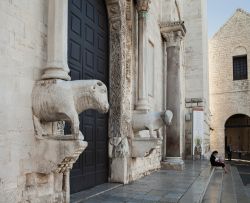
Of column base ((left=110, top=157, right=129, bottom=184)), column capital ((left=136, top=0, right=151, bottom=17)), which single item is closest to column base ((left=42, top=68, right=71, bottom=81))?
column base ((left=110, top=157, right=129, bottom=184))

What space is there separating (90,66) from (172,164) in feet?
15.0

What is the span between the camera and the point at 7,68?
2.90m

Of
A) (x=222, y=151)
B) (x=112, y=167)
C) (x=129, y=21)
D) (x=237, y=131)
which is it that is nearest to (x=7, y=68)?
(x=112, y=167)

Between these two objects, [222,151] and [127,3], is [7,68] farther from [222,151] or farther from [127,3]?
[222,151]

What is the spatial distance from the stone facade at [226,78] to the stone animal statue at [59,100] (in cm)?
1808

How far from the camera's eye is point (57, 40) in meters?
3.41

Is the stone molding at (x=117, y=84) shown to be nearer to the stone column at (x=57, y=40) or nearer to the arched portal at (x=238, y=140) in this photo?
the stone column at (x=57, y=40)

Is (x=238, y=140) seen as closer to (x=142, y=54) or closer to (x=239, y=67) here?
(x=239, y=67)

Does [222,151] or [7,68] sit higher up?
[7,68]

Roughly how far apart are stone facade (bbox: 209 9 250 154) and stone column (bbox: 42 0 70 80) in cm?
1812

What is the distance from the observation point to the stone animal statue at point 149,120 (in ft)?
20.6

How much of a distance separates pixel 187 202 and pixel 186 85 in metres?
11.3

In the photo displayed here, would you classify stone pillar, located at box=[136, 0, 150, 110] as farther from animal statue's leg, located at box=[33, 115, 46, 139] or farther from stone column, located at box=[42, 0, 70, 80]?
animal statue's leg, located at box=[33, 115, 46, 139]

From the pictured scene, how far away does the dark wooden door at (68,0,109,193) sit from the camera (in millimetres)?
4707
